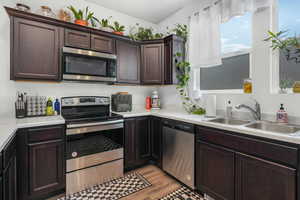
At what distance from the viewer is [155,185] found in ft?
6.40

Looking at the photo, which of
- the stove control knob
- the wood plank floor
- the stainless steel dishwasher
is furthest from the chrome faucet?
the stove control knob

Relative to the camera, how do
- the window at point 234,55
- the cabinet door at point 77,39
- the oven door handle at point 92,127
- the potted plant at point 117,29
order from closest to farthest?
1. the oven door handle at point 92,127
2. the window at point 234,55
3. the cabinet door at point 77,39
4. the potted plant at point 117,29

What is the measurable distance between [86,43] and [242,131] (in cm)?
225

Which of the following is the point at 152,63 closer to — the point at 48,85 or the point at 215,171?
the point at 48,85

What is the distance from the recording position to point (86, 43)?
2.12 meters

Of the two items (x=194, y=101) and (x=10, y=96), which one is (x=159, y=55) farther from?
(x=10, y=96)

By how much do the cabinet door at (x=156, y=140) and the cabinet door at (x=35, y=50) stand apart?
1553 mm

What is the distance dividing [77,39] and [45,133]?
1.32 m

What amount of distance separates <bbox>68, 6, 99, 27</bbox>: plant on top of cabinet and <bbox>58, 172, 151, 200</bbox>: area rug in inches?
90.6

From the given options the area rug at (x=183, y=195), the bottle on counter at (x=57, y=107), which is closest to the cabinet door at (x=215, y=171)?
the area rug at (x=183, y=195)

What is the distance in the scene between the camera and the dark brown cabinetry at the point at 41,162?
1525 millimetres

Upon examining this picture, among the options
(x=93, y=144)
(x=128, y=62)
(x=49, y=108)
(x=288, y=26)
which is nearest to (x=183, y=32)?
(x=128, y=62)

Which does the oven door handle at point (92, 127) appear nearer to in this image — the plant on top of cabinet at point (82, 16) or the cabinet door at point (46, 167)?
the cabinet door at point (46, 167)

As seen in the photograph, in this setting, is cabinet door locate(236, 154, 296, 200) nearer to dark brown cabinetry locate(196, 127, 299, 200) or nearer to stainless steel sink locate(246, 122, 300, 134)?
dark brown cabinetry locate(196, 127, 299, 200)
